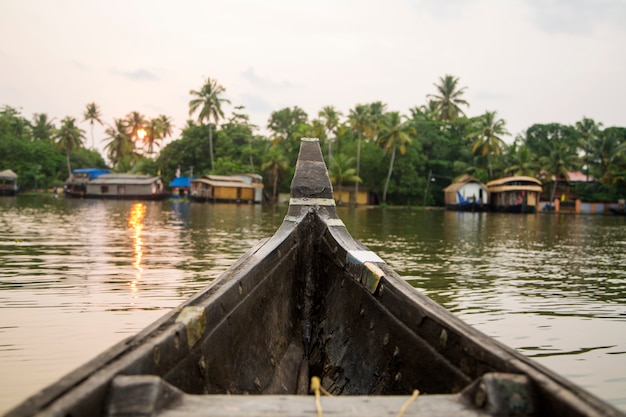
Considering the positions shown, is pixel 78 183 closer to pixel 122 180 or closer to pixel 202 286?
pixel 122 180

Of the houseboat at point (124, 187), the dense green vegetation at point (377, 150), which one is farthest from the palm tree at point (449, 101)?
the houseboat at point (124, 187)

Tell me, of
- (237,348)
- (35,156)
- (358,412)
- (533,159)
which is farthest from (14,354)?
(35,156)

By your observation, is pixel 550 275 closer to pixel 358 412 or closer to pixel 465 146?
pixel 358 412

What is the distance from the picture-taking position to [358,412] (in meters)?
1.52

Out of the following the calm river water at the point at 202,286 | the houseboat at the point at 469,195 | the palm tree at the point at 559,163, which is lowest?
the calm river water at the point at 202,286

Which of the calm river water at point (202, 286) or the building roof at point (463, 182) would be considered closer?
the calm river water at point (202, 286)

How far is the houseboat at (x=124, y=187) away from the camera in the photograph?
49.7 metres

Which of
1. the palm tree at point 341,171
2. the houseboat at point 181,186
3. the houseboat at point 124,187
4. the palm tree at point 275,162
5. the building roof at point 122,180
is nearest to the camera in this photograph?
the palm tree at point 341,171

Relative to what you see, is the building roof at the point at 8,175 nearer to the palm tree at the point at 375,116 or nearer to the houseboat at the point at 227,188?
the houseboat at the point at 227,188

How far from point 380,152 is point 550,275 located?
130 ft

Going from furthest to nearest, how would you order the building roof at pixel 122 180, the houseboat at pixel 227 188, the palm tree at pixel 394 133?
the building roof at pixel 122 180
the houseboat at pixel 227 188
the palm tree at pixel 394 133

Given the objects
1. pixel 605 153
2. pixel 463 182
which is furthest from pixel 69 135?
pixel 605 153

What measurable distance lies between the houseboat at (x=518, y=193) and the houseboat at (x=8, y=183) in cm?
4223

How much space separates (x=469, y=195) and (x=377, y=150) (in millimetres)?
9037
